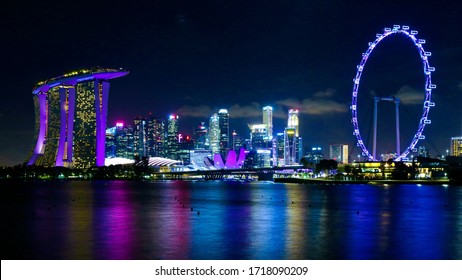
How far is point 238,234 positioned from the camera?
3778 cm

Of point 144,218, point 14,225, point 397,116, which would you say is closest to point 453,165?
point 397,116

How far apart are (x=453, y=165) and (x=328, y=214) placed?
102113 mm

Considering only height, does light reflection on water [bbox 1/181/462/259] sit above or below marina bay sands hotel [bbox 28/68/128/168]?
below

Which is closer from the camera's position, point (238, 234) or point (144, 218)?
point (238, 234)

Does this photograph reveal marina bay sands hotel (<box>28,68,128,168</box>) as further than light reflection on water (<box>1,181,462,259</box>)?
Yes

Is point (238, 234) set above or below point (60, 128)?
below

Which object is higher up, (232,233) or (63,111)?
(63,111)

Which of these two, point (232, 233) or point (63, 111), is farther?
point (63, 111)

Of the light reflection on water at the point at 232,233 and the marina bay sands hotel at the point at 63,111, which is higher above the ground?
the marina bay sands hotel at the point at 63,111

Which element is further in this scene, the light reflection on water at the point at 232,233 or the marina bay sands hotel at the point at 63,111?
the marina bay sands hotel at the point at 63,111
